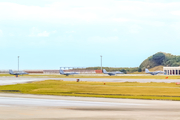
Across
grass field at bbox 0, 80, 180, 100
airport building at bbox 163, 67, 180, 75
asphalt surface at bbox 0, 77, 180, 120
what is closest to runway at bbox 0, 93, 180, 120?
asphalt surface at bbox 0, 77, 180, 120

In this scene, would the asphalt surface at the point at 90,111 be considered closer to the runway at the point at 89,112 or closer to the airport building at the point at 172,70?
the runway at the point at 89,112

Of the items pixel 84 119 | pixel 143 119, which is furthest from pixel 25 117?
pixel 143 119

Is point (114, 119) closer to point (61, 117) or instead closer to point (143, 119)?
point (143, 119)

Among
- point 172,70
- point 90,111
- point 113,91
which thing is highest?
point 172,70

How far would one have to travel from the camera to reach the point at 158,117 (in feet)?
62.9

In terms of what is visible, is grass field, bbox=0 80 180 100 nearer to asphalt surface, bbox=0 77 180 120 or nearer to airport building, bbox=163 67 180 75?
asphalt surface, bbox=0 77 180 120

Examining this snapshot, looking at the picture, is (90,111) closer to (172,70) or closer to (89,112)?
(89,112)

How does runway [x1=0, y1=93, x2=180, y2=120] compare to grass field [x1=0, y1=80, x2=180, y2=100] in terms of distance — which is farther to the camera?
grass field [x1=0, y1=80, x2=180, y2=100]

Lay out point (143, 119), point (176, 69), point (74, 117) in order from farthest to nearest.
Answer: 1. point (176, 69)
2. point (74, 117)
3. point (143, 119)

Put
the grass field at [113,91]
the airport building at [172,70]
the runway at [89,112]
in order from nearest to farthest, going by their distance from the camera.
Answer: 1. the runway at [89,112]
2. the grass field at [113,91]
3. the airport building at [172,70]

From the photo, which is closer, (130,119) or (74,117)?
(130,119)

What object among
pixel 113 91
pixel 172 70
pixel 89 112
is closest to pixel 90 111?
pixel 89 112

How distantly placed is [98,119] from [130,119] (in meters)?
2.07

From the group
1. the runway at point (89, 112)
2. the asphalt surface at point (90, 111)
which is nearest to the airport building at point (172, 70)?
the asphalt surface at point (90, 111)
